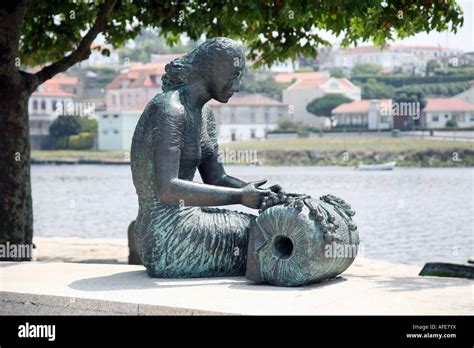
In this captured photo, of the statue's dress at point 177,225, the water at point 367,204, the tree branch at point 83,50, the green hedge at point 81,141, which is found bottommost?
the water at point 367,204

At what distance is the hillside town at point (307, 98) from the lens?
64.6m

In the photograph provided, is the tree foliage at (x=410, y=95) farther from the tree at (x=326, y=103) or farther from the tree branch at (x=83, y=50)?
the tree branch at (x=83, y=50)

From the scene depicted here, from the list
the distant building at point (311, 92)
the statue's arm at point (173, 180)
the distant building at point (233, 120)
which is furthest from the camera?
the distant building at point (311, 92)

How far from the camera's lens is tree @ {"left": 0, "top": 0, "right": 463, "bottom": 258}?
1288cm

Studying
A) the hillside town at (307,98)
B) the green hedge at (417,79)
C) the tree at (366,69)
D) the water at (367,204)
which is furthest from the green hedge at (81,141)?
the green hedge at (417,79)

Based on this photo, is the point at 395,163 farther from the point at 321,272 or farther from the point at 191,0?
the point at 321,272

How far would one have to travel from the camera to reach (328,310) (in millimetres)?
6781

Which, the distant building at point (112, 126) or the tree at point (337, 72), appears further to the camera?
the tree at point (337, 72)

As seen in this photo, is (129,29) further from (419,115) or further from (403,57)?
(403,57)

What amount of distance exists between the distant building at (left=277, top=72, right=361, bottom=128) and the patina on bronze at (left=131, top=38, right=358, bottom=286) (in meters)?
67.5

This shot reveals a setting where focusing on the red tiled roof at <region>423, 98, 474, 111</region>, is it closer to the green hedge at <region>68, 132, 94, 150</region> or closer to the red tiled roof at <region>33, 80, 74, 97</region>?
the green hedge at <region>68, 132, 94, 150</region>

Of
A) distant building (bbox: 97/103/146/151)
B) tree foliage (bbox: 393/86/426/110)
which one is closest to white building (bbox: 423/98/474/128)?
tree foliage (bbox: 393/86/426/110)

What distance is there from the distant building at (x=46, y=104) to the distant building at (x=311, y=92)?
20.0m
